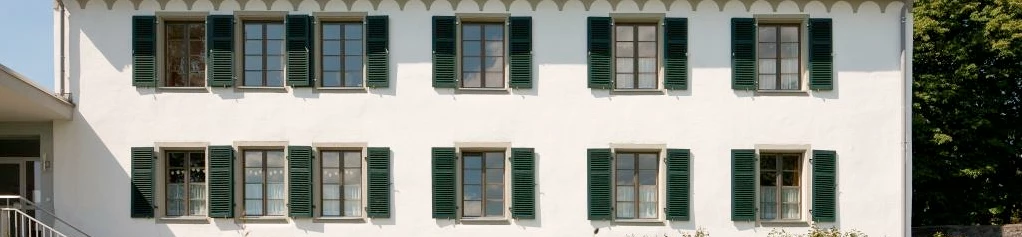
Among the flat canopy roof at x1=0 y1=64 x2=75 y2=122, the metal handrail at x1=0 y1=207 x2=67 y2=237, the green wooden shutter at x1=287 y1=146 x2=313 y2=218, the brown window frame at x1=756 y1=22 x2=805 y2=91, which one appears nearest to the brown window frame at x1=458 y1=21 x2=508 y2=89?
the green wooden shutter at x1=287 y1=146 x2=313 y2=218

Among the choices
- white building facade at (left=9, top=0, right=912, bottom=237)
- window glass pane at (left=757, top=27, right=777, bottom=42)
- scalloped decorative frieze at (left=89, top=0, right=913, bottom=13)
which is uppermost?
scalloped decorative frieze at (left=89, top=0, right=913, bottom=13)

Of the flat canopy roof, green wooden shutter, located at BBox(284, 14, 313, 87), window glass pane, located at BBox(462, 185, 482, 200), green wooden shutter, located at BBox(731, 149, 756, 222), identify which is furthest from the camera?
window glass pane, located at BBox(462, 185, 482, 200)

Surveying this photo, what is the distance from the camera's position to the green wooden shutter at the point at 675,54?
44.2 feet

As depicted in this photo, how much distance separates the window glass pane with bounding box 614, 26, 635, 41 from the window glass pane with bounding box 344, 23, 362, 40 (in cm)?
438

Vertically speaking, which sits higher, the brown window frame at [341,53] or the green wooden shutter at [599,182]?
the brown window frame at [341,53]

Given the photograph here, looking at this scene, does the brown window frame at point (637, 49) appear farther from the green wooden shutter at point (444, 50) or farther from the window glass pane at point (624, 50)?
the green wooden shutter at point (444, 50)

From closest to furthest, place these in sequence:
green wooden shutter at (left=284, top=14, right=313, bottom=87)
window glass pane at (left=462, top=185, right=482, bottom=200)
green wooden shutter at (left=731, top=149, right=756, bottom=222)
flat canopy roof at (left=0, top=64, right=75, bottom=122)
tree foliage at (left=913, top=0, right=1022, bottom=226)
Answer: flat canopy roof at (left=0, top=64, right=75, bottom=122) < green wooden shutter at (left=284, top=14, right=313, bottom=87) < green wooden shutter at (left=731, top=149, right=756, bottom=222) < window glass pane at (left=462, top=185, right=482, bottom=200) < tree foliage at (left=913, top=0, right=1022, bottom=226)

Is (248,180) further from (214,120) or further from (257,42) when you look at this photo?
(257,42)

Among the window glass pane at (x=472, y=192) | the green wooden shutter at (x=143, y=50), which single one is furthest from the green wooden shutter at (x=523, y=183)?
the green wooden shutter at (x=143, y=50)

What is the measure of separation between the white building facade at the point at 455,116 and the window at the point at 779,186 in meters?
0.18

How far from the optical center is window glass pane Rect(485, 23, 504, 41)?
13594 millimetres

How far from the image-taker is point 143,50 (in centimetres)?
1340

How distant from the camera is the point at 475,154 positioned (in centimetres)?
1364

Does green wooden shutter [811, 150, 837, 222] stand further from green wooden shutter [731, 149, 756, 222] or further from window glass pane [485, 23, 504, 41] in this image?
window glass pane [485, 23, 504, 41]
